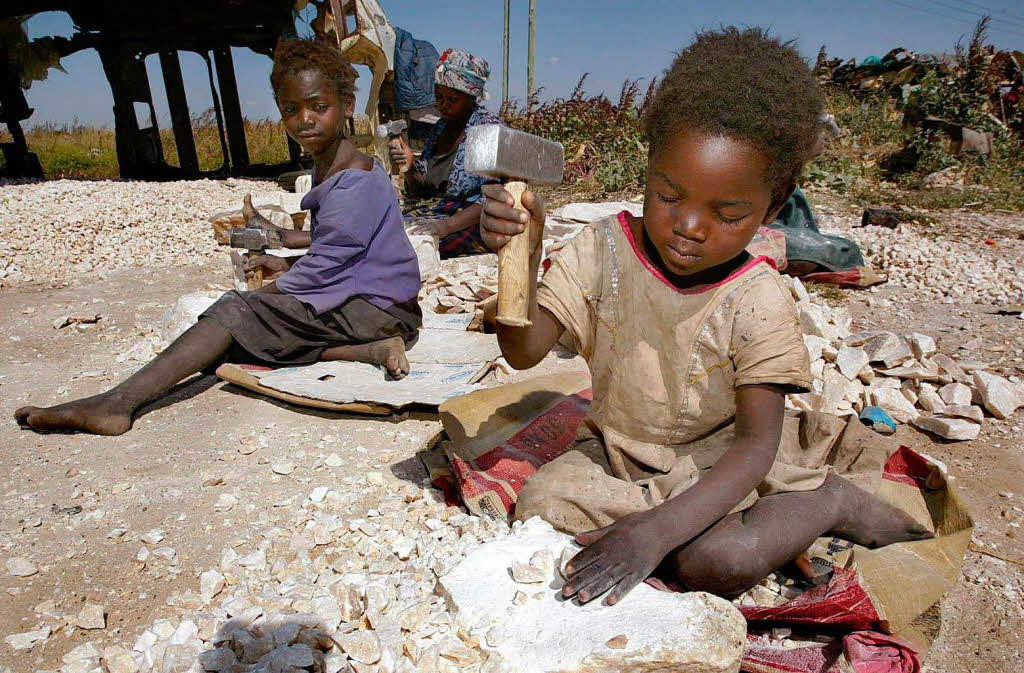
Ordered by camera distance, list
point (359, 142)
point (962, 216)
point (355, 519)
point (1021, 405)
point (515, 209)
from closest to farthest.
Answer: point (515, 209), point (355, 519), point (1021, 405), point (962, 216), point (359, 142)

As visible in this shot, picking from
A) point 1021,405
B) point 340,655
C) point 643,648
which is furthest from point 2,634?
point 1021,405

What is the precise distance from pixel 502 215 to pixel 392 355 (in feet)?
6.32

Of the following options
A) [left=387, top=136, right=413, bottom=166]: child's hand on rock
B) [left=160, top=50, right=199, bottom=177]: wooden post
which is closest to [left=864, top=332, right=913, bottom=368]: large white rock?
[left=387, top=136, right=413, bottom=166]: child's hand on rock

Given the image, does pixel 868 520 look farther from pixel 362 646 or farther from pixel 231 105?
pixel 231 105

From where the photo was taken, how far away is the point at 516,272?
162cm

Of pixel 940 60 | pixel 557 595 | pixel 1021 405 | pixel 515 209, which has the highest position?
pixel 940 60

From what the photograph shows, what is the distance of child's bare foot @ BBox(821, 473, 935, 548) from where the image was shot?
1967 mm

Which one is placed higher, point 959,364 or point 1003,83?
point 1003,83

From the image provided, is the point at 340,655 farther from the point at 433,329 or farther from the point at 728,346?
the point at 433,329

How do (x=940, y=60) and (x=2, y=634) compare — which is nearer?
(x=2, y=634)

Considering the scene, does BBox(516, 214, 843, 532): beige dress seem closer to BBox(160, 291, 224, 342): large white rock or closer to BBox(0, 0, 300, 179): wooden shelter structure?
BBox(160, 291, 224, 342): large white rock

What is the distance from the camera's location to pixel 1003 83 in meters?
11.0

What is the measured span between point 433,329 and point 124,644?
256 cm

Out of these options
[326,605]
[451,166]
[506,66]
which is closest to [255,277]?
[451,166]
